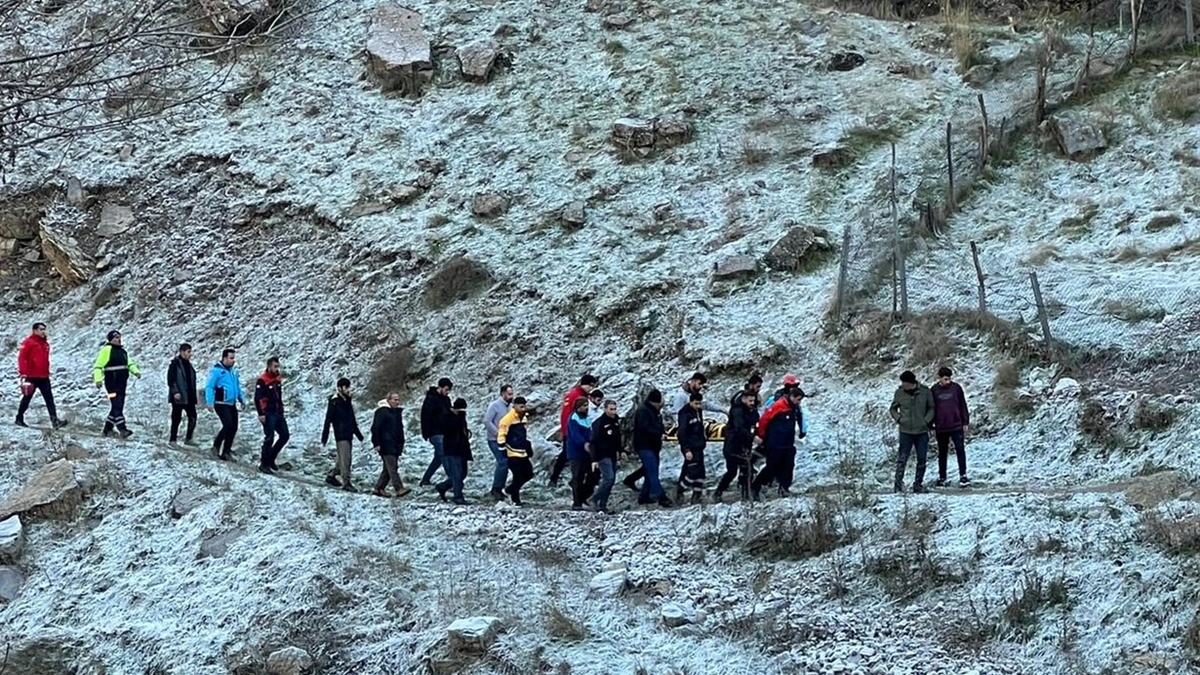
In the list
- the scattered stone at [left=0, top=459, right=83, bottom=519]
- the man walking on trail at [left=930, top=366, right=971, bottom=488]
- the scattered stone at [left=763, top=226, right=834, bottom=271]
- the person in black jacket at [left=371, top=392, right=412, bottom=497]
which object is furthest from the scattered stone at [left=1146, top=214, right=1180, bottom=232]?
the scattered stone at [left=0, top=459, right=83, bottom=519]

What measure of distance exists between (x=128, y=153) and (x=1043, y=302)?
18942 mm

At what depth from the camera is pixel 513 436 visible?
15516mm

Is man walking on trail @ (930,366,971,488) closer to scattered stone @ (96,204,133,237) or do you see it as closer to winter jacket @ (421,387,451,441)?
winter jacket @ (421,387,451,441)

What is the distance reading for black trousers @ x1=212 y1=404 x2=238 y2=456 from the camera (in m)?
16.7

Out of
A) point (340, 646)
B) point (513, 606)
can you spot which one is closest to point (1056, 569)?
point (513, 606)

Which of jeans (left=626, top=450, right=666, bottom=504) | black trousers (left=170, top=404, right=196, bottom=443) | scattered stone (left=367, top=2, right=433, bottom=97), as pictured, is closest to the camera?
jeans (left=626, top=450, right=666, bottom=504)

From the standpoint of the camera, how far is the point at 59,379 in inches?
861

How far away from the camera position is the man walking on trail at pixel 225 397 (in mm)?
16562

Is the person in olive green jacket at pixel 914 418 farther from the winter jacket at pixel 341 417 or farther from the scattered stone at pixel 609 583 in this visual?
the winter jacket at pixel 341 417

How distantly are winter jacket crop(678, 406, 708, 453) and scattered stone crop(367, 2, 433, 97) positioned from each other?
1466cm

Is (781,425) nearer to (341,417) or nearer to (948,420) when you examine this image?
(948,420)

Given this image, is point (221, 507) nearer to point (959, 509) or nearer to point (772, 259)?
point (959, 509)

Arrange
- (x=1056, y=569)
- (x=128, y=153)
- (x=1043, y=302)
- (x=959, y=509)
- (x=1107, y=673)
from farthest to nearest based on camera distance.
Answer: (x=128, y=153)
(x=1043, y=302)
(x=959, y=509)
(x=1056, y=569)
(x=1107, y=673)

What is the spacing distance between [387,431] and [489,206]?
8.60 metres
